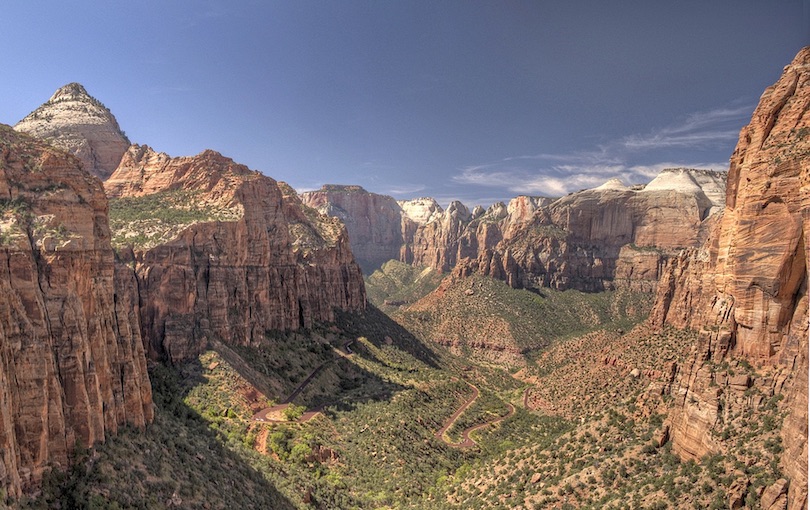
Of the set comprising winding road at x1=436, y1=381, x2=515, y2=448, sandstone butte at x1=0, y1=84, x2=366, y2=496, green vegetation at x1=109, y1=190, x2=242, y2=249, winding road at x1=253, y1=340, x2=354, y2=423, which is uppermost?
green vegetation at x1=109, y1=190, x2=242, y2=249

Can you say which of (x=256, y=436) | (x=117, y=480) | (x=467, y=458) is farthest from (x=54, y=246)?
(x=467, y=458)

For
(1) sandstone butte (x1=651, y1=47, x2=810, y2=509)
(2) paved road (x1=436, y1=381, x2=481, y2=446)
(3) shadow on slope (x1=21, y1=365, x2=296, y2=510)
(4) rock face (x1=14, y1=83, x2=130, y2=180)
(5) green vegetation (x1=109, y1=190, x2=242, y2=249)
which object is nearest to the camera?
(1) sandstone butte (x1=651, y1=47, x2=810, y2=509)

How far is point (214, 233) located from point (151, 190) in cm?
2352

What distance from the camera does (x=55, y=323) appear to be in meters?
30.1

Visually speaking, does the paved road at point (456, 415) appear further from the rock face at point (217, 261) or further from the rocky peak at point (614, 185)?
the rocky peak at point (614, 185)

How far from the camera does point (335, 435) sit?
66062 mm

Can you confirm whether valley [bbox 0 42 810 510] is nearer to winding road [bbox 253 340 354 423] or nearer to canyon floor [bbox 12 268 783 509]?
canyon floor [bbox 12 268 783 509]

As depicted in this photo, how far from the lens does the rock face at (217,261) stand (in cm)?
6738

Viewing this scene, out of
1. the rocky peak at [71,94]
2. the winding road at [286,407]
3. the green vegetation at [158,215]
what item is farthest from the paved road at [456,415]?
the rocky peak at [71,94]

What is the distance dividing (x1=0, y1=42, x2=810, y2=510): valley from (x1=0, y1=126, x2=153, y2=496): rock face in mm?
162

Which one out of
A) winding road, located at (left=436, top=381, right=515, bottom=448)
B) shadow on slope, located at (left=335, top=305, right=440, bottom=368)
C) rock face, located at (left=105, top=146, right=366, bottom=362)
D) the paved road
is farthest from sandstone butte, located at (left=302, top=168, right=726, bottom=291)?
rock face, located at (left=105, top=146, right=366, bottom=362)

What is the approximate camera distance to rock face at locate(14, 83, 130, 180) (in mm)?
93250

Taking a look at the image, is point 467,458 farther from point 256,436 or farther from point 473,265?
point 473,265

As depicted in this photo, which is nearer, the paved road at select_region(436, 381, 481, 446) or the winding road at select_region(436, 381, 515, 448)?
the winding road at select_region(436, 381, 515, 448)
